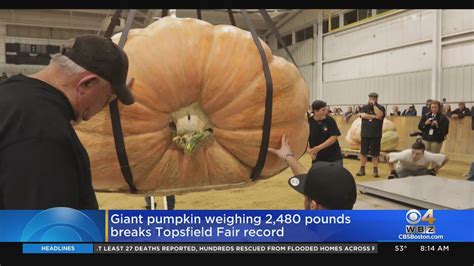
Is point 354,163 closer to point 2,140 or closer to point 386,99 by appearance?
point 386,99

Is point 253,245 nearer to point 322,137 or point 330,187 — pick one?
point 330,187

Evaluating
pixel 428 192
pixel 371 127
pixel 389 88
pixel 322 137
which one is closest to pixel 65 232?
pixel 428 192

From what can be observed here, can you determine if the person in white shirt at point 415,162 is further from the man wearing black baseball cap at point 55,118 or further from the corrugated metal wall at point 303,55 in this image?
the man wearing black baseball cap at point 55,118

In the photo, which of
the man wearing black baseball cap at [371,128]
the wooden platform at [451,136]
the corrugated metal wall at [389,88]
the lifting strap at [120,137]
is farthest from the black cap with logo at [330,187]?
the corrugated metal wall at [389,88]

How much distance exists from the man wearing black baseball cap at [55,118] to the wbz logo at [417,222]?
3.13ft

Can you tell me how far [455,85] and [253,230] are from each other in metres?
5.22

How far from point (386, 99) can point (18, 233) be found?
5689mm

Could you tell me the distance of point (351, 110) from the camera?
545cm

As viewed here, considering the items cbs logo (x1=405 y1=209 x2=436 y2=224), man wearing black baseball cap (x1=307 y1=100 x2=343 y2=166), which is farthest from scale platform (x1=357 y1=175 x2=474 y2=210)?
man wearing black baseball cap (x1=307 y1=100 x2=343 y2=166)

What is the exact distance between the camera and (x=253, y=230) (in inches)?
46.8

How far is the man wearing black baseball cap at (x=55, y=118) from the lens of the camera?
0.57 m

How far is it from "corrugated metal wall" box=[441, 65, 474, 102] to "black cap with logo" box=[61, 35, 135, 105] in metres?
5.39
